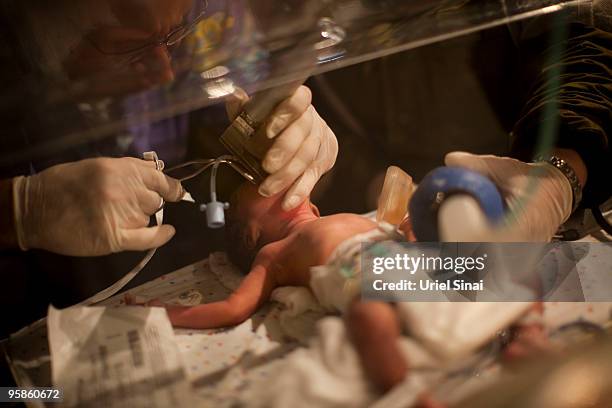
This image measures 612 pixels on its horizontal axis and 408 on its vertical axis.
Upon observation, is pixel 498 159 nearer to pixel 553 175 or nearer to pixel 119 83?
pixel 553 175

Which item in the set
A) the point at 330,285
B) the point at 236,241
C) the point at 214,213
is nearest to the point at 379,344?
the point at 330,285

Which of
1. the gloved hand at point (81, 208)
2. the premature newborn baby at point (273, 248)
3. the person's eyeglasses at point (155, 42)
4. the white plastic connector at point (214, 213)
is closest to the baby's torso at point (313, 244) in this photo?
the premature newborn baby at point (273, 248)

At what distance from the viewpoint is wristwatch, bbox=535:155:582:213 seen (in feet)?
2.73

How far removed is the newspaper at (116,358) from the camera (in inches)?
24.7

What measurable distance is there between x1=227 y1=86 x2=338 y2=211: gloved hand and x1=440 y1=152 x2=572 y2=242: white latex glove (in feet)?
0.88

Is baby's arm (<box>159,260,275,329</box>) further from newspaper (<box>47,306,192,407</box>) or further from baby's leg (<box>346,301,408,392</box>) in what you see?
baby's leg (<box>346,301,408,392</box>)

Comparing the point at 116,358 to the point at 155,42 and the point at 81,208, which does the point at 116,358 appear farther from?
the point at 155,42

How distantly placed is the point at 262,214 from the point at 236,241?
0.27 ft

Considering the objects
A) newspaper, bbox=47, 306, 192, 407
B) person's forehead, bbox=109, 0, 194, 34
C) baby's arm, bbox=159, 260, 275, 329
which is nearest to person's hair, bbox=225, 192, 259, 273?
baby's arm, bbox=159, 260, 275, 329

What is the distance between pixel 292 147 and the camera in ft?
3.06

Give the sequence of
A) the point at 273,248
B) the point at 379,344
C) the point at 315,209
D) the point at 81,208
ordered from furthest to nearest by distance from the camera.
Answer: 1. the point at 315,209
2. the point at 273,248
3. the point at 81,208
4. the point at 379,344

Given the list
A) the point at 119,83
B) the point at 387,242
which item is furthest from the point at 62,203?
the point at 387,242

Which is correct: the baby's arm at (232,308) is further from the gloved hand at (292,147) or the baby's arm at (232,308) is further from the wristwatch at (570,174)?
the wristwatch at (570,174)

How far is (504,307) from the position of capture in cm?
61
